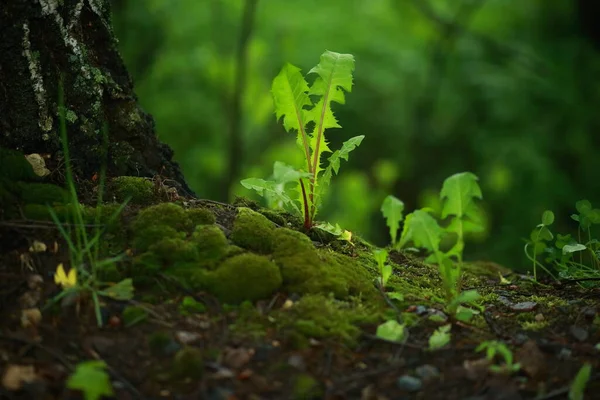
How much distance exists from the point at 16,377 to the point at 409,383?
1.21 metres

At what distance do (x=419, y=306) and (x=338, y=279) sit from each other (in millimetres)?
351

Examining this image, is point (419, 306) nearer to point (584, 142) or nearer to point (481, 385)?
point (481, 385)

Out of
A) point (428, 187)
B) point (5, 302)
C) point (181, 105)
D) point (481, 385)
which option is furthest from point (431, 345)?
point (428, 187)

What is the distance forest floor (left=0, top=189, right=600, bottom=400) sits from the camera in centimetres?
184

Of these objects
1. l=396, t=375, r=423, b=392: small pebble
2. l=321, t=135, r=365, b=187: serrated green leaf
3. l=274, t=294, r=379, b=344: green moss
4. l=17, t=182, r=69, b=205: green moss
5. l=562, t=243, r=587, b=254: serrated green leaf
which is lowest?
l=396, t=375, r=423, b=392: small pebble

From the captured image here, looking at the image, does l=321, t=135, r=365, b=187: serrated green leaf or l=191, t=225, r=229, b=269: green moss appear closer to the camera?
l=191, t=225, r=229, b=269: green moss

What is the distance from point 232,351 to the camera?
198 cm

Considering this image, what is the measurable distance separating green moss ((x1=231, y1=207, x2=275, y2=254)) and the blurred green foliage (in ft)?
17.1

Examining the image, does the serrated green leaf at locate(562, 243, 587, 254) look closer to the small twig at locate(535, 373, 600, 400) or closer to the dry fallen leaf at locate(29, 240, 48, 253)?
the small twig at locate(535, 373, 600, 400)

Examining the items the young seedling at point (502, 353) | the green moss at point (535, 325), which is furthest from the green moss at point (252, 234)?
the green moss at point (535, 325)

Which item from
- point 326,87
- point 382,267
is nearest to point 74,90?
point 326,87

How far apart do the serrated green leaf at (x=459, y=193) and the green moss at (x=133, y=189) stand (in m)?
1.32

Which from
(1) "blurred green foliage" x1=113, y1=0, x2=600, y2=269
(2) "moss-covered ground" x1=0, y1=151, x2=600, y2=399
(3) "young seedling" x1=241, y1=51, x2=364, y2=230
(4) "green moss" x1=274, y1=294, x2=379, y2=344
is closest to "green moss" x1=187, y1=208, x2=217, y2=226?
(2) "moss-covered ground" x1=0, y1=151, x2=600, y2=399

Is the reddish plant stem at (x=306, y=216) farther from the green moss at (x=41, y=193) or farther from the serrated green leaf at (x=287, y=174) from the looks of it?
the green moss at (x=41, y=193)
